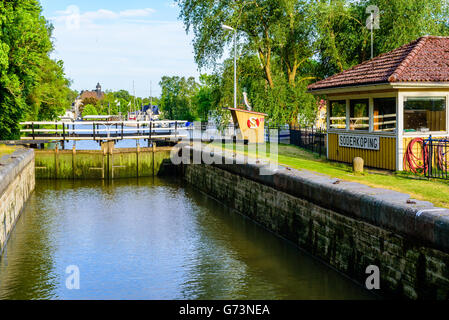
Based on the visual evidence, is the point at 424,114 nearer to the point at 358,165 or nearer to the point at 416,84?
the point at 416,84

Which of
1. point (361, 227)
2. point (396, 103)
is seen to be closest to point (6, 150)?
point (396, 103)

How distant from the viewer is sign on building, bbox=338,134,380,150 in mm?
16922

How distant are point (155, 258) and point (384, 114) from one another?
8213 millimetres

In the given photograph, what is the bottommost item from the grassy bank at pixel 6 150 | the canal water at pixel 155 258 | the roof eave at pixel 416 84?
the canal water at pixel 155 258

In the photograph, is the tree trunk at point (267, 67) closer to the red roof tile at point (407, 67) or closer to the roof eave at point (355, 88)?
the roof eave at point (355, 88)

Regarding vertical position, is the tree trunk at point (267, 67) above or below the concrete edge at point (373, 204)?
above

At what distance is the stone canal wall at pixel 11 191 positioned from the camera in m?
15.5

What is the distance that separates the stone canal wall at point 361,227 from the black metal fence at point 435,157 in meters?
2.98

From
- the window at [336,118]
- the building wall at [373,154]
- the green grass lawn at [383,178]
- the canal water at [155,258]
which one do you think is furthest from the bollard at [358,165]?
the window at [336,118]

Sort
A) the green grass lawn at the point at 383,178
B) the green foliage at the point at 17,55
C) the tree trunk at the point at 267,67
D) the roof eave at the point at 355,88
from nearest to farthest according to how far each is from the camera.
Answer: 1. the green grass lawn at the point at 383,178
2. the roof eave at the point at 355,88
3. the green foliage at the point at 17,55
4. the tree trunk at the point at 267,67

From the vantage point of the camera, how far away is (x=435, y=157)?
49.5 ft

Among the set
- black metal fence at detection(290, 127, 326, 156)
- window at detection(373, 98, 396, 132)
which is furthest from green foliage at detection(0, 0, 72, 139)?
window at detection(373, 98, 396, 132)

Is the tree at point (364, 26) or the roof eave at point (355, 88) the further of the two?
the tree at point (364, 26)

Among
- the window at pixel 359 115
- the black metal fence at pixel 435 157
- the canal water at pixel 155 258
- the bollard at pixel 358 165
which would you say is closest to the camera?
the canal water at pixel 155 258
